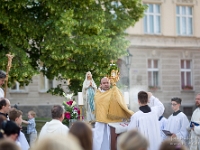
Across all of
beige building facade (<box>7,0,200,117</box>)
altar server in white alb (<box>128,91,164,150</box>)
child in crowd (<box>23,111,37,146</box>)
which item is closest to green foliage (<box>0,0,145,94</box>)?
child in crowd (<box>23,111,37,146</box>)

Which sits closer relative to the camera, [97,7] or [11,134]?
[11,134]

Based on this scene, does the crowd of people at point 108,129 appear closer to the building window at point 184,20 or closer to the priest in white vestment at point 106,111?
the priest in white vestment at point 106,111

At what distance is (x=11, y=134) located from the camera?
7.11 m

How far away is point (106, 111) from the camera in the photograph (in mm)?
12195

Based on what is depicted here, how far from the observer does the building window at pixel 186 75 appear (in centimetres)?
3750

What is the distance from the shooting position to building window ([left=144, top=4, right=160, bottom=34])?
36.3 m

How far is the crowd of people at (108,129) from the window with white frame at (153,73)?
21.8m

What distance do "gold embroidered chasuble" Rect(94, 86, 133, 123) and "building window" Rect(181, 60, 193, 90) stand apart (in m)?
25.7

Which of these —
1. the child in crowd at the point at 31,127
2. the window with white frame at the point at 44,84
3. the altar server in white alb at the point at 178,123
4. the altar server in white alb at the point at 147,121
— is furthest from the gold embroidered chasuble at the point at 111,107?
the window with white frame at the point at 44,84

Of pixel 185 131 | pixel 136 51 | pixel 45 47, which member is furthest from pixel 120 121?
pixel 136 51

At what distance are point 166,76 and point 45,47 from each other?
15654 mm

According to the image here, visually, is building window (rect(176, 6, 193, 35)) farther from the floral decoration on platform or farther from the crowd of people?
the crowd of people

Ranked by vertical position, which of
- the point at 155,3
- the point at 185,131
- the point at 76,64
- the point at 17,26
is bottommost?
the point at 185,131

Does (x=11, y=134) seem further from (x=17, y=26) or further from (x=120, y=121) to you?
(x=17, y=26)
